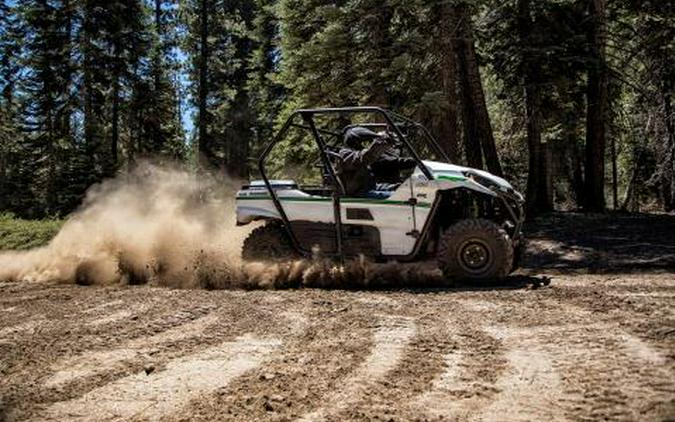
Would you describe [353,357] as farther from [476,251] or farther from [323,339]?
[476,251]

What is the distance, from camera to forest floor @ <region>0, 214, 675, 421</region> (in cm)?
363

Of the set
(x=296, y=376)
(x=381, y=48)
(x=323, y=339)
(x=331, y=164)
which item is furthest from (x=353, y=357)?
(x=381, y=48)

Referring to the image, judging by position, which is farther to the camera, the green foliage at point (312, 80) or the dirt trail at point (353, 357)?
the green foliage at point (312, 80)

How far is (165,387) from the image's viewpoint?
4.16 metres

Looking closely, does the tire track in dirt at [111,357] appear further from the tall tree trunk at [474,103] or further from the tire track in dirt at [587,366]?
the tall tree trunk at [474,103]

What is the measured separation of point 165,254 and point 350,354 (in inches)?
236

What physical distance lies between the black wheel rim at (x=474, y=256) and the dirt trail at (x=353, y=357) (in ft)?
2.51

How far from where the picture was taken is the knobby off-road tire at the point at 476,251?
8055 mm

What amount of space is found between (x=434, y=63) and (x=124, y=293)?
10333mm

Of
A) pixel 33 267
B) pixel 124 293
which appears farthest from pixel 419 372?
pixel 33 267

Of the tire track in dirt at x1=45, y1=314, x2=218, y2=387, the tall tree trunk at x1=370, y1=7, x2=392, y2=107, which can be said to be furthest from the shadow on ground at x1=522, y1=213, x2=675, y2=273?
the tire track in dirt at x1=45, y1=314, x2=218, y2=387

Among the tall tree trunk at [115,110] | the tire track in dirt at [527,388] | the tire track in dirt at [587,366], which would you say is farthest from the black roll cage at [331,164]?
the tall tree trunk at [115,110]

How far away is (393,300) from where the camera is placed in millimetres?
7180

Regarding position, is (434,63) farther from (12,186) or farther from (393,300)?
(12,186)
